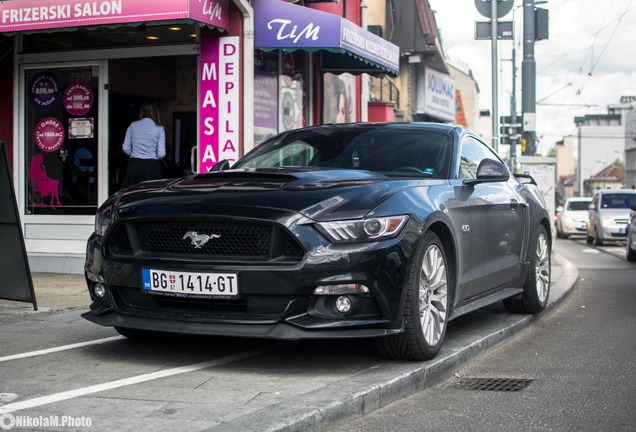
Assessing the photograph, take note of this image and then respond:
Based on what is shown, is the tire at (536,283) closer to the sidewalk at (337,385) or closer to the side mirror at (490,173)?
the sidewalk at (337,385)

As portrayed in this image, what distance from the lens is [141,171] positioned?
10203mm

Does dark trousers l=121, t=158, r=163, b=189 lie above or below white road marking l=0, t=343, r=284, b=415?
above

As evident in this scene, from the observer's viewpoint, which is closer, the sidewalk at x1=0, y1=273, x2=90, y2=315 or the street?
the street

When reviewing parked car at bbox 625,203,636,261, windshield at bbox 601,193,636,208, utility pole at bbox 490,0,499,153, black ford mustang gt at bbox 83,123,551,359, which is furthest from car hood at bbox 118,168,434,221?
windshield at bbox 601,193,636,208

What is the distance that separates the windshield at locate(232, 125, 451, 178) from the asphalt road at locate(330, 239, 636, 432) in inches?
54.2

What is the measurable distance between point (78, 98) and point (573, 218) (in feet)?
75.4

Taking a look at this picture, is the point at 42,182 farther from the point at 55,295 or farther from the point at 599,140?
the point at 599,140

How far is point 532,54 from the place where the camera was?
19125mm

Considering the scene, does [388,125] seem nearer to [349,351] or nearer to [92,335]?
[349,351]

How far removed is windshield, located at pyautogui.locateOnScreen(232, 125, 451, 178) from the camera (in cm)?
605

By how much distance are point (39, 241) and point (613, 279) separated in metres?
7.66

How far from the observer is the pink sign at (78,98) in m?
10.8

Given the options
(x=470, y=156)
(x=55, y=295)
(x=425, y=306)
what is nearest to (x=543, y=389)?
(x=425, y=306)
